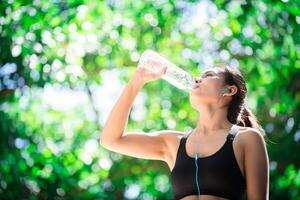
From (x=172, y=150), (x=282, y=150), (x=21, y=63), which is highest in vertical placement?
(x=172, y=150)

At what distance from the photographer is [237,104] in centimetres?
204

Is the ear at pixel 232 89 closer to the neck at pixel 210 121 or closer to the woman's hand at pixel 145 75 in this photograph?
the neck at pixel 210 121

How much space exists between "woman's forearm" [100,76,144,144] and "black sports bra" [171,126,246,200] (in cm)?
26

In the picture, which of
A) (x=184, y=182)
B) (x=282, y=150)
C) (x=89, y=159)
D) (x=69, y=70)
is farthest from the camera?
(x=89, y=159)

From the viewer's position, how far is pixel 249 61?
198 inches

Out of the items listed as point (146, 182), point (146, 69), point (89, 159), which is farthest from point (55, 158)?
point (146, 69)

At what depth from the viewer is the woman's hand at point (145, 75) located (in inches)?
82.0

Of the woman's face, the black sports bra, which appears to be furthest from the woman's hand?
the black sports bra

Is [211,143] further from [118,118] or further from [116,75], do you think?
[116,75]

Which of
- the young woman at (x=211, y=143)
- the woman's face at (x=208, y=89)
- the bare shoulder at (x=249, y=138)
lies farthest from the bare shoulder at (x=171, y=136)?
the bare shoulder at (x=249, y=138)

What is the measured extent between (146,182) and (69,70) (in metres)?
1.15

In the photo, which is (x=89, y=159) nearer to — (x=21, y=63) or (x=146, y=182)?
(x=146, y=182)

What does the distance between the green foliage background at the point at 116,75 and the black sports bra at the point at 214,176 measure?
1971 millimetres

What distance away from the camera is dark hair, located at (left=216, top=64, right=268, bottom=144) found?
203cm
